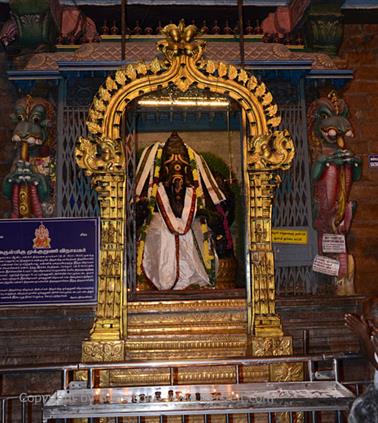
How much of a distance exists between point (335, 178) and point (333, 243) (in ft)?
2.80

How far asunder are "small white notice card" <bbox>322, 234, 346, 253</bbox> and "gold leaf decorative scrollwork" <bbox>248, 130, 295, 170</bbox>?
1.75 metres

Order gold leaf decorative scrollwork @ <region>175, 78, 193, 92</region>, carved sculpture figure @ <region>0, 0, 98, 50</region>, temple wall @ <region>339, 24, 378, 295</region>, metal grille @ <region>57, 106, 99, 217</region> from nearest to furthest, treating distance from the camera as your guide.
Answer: gold leaf decorative scrollwork @ <region>175, 78, 193, 92</region>, metal grille @ <region>57, 106, 99, 217</region>, carved sculpture figure @ <region>0, 0, 98, 50</region>, temple wall @ <region>339, 24, 378, 295</region>

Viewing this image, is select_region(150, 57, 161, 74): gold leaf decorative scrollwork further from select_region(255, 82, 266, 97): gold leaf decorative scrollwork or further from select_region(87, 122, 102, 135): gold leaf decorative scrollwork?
select_region(255, 82, 266, 97): gold leaf decorative scrollwork

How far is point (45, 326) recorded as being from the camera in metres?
5.91

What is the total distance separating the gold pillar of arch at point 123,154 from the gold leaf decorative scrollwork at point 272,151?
0.01m

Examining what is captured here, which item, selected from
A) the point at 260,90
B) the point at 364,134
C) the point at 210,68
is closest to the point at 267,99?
the point at 260,90

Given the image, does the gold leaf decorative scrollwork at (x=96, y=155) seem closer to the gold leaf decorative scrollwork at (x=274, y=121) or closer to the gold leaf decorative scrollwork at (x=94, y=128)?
the gold leaf decorative scrollwork at (x=94, y=128)

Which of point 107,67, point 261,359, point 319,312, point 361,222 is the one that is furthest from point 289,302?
point 107,67

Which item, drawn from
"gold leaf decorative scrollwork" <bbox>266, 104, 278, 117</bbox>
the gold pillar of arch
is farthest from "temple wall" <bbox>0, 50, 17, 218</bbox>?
"gold leaf decorative scrollwork" <bbox>266, 104, 278, 117</bbox>

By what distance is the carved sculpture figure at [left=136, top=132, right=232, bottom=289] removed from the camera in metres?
6.70

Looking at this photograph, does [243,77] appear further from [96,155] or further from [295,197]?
[295,197]

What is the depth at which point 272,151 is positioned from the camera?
5.61 m

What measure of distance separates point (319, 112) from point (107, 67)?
2.84 m

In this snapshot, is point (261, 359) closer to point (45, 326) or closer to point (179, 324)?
point (179, 324)
